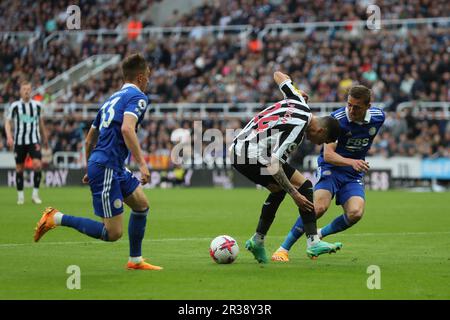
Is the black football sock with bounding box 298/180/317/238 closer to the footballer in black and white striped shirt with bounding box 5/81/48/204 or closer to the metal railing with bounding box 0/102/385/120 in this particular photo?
the footballer in black and white striped shirt with bounding box 5/81/48/204

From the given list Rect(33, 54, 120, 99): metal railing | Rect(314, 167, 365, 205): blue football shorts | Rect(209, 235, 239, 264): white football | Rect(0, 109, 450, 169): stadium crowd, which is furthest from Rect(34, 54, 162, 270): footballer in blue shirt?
Rect(33, 54, 120, 99): metal railing

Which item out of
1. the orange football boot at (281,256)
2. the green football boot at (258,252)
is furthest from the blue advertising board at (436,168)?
the green football boot at (258,252)

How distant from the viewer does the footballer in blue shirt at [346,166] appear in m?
11.0

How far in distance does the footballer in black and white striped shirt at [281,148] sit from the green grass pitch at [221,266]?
1.48 ft

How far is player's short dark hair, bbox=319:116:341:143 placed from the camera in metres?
10.3

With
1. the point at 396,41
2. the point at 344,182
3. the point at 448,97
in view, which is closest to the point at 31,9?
the point at 396,41

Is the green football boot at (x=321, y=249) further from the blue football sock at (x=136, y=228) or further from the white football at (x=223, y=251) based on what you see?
Answer: the blue football sock at (x=136, y=228)

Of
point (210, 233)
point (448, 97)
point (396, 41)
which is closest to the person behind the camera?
point (210, 233)

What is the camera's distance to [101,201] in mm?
9484

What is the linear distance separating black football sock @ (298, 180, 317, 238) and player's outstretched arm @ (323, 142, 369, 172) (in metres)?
0.64

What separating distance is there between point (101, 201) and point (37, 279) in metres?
1.04

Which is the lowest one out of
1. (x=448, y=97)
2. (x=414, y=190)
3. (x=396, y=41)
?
(x=414, y=190)

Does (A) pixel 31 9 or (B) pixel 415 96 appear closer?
(B) pixel 415 96

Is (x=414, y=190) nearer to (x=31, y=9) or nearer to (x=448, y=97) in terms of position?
(x=448, y=97)
